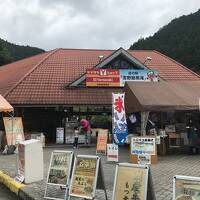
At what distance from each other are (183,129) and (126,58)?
31.9ft

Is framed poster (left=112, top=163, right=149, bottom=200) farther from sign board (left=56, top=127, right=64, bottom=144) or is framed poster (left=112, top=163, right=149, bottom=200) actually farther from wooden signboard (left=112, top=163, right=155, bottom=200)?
sign board (left=56, top=127, right=64, bottom=144)

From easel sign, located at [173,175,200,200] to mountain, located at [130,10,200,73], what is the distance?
40.7m

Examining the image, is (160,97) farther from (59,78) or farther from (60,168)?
(59,78)

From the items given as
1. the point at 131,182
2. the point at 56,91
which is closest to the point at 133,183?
the point at 131,182

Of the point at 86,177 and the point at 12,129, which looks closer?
the point at 86,177

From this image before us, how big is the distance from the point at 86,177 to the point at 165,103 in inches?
398

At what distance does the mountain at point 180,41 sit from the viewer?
46531 mm

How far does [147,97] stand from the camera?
59.6ft

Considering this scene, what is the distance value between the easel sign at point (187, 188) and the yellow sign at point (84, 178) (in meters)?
2.37

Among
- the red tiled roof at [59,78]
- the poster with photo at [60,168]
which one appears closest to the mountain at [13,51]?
the red tiled roof at [59,78]

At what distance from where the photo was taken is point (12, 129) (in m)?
21.1

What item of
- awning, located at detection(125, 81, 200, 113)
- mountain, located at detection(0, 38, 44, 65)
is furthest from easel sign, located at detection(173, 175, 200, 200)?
mountain, located at detection(0, 38, 44, 65)

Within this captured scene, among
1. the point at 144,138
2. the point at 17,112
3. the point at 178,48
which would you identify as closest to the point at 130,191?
the point at 144,138

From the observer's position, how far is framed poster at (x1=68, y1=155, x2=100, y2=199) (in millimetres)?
8164
